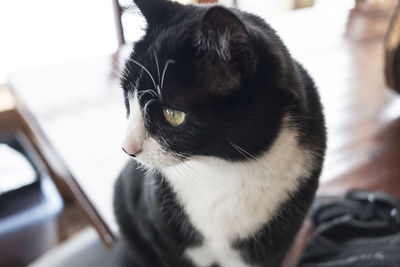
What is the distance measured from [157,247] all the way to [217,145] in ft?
1.01

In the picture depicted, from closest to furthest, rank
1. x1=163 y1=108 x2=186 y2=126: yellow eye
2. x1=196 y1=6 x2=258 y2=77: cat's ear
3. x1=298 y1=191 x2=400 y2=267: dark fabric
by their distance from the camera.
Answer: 1. x1=196 y1=6 x2=258 y2=77: cat's ear
2. x1=163 y1=108 x2=186 y2=126: yellow eye
3. x1=298 y1=191 x2=400 y2=267: dark fabric

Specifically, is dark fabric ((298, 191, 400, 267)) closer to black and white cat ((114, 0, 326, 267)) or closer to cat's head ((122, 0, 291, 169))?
black and white cat ((114, 0, 326, 267))

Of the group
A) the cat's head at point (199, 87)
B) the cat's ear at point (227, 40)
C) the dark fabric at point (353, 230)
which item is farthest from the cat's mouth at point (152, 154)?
the dark fabric at point (353, 230)

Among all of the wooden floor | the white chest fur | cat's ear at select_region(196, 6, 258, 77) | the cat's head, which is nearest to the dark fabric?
the wooden floor

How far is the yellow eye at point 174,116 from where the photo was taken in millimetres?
465

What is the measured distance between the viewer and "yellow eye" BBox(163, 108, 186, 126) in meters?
0.47

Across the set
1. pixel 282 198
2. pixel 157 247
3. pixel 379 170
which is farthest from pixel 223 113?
pixel 379 170

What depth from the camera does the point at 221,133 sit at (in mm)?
472

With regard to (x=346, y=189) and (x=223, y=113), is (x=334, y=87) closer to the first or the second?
(x=346, y=189)

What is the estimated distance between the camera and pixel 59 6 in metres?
1.41

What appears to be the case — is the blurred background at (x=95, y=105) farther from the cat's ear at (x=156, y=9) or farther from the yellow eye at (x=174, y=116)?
the yellow eye at (x=174, y=116)

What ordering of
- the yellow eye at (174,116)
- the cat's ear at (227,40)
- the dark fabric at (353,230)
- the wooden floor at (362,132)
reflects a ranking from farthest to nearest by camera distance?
1. the wooden floor at (362,132)
2. the dark fabric at (353,230)
3. the yellow eye at (174,116)
4. the cat's ear at (227,40)

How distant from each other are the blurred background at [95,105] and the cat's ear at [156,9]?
0.03m

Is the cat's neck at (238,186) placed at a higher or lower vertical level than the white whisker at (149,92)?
lower
